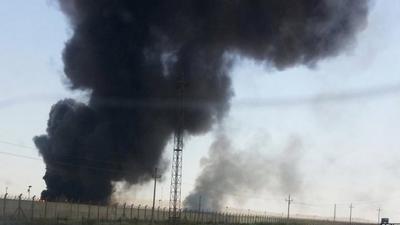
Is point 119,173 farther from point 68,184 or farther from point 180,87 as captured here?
point 180,87

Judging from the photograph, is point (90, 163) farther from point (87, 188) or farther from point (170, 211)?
point (170, 211)

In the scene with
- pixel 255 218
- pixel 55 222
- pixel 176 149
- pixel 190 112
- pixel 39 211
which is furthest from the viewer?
pixel 255 218

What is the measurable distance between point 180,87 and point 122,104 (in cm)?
1504

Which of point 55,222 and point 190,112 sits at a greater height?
point 190,112

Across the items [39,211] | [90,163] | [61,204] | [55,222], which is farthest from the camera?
[90,163]

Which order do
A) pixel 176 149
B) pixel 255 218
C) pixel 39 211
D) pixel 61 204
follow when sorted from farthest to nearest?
pixel 255 218, pixel 176 149, pixel 61 204, pixel 39 211

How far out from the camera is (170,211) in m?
84.4

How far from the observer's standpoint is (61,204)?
233 ft

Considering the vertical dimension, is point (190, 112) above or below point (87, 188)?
above

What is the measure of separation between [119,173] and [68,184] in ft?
25.9

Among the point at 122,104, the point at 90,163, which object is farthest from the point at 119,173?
the point at 122,104

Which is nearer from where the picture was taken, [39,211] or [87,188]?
[39,211]

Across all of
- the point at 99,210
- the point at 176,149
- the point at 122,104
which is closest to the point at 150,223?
the point at 99,210

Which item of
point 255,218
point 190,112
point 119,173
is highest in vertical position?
point 190,112
